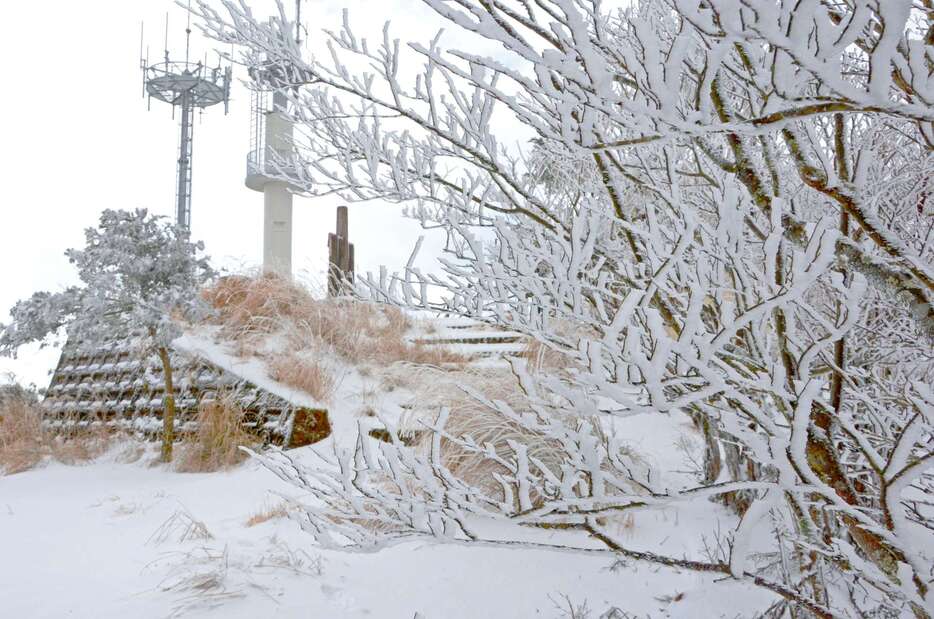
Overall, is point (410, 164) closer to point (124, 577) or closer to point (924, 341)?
point (924, 341)

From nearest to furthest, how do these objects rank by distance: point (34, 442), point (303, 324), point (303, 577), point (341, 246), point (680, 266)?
point (680, 266)
point (303, 577)
point (34, 442)
point (303, 324)
point (341, 246)

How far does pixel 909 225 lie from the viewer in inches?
89.3

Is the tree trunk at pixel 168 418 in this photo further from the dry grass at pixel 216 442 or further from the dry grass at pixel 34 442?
the dry grass at pixel 34 442

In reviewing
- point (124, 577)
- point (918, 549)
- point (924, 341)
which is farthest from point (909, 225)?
point (124, 577)

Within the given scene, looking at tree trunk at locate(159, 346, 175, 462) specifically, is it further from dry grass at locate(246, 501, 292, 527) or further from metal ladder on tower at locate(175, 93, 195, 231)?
metal ladder on tower at locate(175, 93, 195, 231)

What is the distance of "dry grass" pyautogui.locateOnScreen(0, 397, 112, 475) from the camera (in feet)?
17.1

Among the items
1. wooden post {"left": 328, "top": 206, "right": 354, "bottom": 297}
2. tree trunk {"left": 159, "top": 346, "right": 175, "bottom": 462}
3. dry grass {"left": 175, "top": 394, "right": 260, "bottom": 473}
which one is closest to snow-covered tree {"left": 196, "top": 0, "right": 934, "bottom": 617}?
dry grass {"left": 175, "top": 394, "right": 260, "bottom": 473}

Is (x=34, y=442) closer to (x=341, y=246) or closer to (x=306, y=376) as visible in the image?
(x=306, y=376)

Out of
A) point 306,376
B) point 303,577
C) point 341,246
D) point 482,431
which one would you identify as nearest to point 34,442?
point 306,376

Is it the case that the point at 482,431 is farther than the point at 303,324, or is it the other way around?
the point at 303,324

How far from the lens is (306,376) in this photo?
5.01 m

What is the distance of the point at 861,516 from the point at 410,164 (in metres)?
1.39

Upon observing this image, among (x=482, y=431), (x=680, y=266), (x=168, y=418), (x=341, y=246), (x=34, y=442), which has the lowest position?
(x=34, y=442)

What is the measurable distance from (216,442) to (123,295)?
4.25ft
